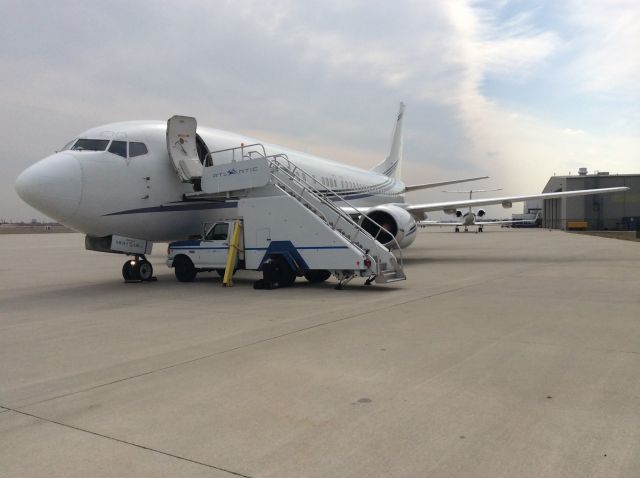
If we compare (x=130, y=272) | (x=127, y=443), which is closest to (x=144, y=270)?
(x=130, y=272)

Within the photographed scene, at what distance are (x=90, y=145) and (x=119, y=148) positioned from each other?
1.94 feet

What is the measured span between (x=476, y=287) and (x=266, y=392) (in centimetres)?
760

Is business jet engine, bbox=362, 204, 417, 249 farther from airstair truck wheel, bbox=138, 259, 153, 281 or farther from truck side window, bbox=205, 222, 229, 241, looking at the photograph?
airstair truck wheel, bbox=138, 259, 153, 281

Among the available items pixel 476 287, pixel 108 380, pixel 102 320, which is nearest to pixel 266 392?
pixel 108 380

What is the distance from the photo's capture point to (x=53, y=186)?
10.4 meters

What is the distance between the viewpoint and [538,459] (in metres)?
2.97

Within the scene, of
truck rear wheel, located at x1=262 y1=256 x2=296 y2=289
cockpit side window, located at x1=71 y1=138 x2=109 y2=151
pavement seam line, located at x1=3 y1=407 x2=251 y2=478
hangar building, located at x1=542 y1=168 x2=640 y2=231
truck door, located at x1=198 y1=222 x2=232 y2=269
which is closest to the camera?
pavement seam line, located at x1=3 y1=407 x2=251 y2=478

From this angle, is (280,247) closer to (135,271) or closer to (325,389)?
(135,271)

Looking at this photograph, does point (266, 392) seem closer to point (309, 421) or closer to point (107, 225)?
point (309, 421)

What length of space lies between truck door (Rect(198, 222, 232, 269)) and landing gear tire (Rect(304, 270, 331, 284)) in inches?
76.7

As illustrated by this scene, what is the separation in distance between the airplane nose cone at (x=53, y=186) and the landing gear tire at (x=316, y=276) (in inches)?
202

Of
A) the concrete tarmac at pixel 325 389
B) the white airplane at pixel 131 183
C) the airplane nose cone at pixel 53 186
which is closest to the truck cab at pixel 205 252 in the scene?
the white airplane at pixel 131 183

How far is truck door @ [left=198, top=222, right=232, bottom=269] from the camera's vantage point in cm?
1216

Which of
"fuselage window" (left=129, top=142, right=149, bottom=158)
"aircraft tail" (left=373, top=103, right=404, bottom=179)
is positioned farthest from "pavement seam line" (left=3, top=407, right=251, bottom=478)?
"aircraft tail" (left=373, top=103, right=404, bottom=179)
